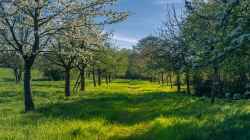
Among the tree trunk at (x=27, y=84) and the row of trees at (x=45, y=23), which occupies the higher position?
the row of trees at (x=45, y=23)

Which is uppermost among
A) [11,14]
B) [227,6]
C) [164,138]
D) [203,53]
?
[11,14]

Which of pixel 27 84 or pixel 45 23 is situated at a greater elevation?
pixel 45 23

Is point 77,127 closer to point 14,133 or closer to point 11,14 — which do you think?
point 14,133

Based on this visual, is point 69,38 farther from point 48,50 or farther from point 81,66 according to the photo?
point 81,66

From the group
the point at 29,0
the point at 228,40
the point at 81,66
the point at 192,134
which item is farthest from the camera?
the point at 81,66

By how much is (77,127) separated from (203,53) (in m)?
5.22

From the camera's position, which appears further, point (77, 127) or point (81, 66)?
point (81, 66)

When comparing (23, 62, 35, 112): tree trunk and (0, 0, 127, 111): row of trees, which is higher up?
(0, 0, 127, 111): row of trees

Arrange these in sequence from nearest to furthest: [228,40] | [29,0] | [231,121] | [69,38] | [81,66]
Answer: [228,40] → [231,121] → [29,0] → [69,38] → [81,66]

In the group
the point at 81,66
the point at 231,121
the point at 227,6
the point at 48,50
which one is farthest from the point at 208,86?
the point at 227,6

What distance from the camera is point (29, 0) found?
19.6 metres

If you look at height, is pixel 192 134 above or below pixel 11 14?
below

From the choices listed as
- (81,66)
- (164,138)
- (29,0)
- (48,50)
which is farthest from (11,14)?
(81,66)

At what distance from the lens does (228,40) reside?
9648mm
